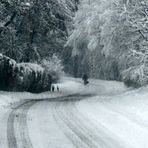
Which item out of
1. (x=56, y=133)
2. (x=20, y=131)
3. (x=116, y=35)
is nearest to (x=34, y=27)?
(x=116, y=35)

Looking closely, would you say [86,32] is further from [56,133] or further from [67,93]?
[56,133]

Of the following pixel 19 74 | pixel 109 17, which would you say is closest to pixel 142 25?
pixel 109 17

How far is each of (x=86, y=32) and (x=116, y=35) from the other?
4.14m

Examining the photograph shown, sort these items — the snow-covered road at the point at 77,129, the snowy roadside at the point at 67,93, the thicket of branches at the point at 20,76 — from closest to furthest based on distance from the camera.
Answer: the snow-covered road at the point at 77,129
the snowy roadside at the point at 67,93
the thicket of branches at the point at 20,76

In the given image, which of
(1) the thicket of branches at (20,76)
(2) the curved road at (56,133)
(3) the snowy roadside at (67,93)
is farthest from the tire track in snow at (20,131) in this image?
(1) the thicket of branches at (20,76)

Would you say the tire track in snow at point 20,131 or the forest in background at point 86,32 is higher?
the forest in background at point 86,32

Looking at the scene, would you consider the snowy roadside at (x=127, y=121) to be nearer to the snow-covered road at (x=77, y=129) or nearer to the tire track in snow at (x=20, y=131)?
the snow-covered road at (x=77, y=129)

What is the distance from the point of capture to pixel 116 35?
26766 millimetres

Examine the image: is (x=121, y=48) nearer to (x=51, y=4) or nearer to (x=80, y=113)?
(x=51, y=4)

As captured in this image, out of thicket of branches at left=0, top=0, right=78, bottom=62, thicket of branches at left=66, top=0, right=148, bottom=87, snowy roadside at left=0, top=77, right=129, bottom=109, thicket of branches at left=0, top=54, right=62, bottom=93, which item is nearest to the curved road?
snowy roadside at left=0, top=77, right=129, bottom=109

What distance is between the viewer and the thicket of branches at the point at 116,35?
24484 millimetres

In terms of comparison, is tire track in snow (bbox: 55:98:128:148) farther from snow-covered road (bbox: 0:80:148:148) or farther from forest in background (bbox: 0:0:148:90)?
forest in background (bbox: 0:0:148:90)

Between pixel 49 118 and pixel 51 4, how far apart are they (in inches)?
768

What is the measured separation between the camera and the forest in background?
25.1m
